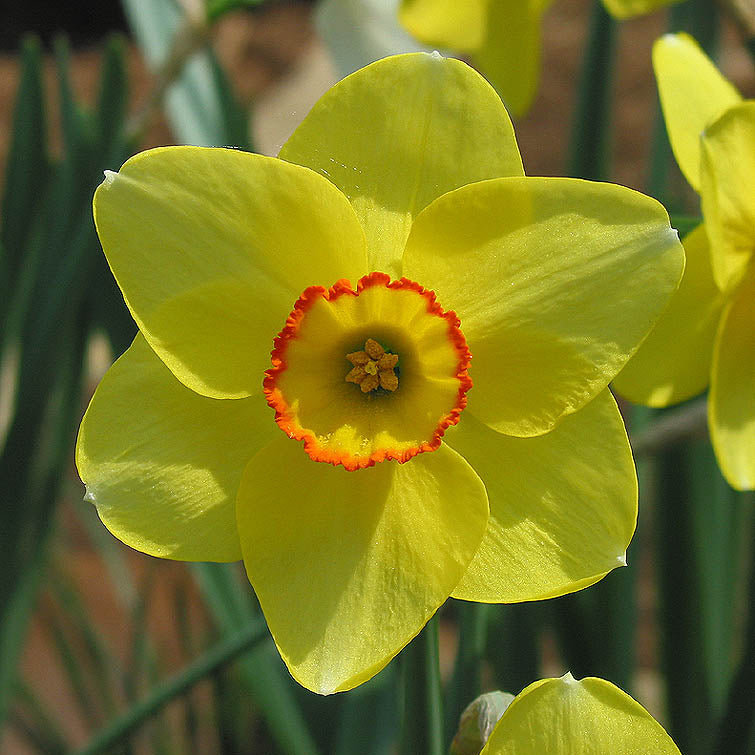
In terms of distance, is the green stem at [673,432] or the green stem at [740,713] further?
the green stem at [673,432]

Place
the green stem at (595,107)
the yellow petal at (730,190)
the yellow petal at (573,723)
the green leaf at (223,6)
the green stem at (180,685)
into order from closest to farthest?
the yellow petal at (573,723)
the yellow petal at (730,190)
the green stem at (180,685)
the green leaf at (223,6)
the green stem at (595,107)

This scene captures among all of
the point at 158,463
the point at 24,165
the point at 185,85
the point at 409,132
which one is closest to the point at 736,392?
the point at 409,132

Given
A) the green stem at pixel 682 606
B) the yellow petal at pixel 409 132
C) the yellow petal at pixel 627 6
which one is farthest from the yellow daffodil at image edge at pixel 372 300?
the green stem at pixel 682 606

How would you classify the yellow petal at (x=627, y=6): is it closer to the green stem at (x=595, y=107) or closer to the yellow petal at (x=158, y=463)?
the green stem at (x=595, y=107)

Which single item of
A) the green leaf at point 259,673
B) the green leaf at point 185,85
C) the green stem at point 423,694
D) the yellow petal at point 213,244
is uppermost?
the yellow petal at point 213,244

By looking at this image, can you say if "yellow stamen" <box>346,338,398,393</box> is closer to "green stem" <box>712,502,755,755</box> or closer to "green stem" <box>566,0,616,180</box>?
"green stem" <box>712,502,755,755</box>

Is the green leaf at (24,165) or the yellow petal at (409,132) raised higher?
the yellow petal at (409,132)

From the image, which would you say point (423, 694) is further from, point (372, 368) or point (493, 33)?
point (493, 33)

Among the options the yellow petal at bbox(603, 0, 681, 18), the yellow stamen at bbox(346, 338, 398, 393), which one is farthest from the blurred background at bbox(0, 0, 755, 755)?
the yellow stamen at bbox(346, 338, 398, 393)

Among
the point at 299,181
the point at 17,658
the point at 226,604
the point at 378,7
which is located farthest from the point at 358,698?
the point at 378,7
